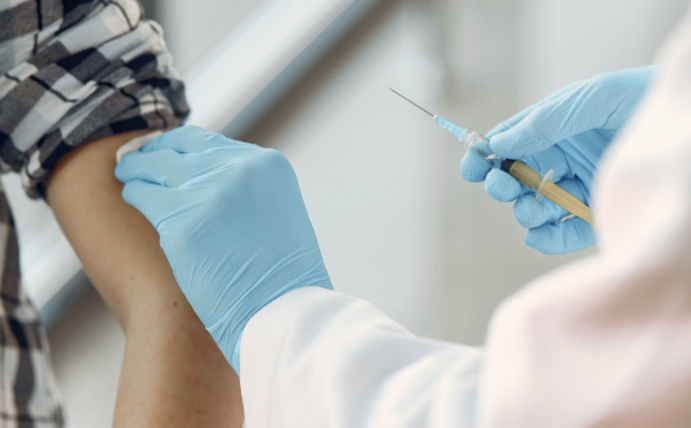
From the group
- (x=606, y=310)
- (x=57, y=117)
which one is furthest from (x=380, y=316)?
(x=57, y=117)

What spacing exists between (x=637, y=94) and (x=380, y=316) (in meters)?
0.60

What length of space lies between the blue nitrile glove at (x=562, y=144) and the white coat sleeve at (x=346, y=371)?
1.29 ft

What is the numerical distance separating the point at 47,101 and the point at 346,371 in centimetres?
62

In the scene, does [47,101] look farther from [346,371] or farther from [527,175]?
[527,175]

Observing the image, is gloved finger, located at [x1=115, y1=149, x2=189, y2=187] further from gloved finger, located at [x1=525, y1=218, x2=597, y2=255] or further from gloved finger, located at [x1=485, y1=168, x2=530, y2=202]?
gloved finger, located at [x1=525, y1=218, x2=597, y2=255]

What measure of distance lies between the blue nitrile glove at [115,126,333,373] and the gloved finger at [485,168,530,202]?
308mm

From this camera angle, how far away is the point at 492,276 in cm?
146

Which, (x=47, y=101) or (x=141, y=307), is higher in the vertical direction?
(x=47, y=101)

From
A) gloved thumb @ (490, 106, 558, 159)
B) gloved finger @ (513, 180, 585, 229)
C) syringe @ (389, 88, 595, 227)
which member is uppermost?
gloved thumb @ (490, 106, 558, 159)

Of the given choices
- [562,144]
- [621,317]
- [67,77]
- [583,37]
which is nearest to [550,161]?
[562,144]

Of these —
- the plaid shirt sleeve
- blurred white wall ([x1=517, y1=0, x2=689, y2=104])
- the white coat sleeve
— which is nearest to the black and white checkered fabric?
the plaid shirt sleeve

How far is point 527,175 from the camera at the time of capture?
79 centimetres

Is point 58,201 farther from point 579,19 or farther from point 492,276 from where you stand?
point 579,19

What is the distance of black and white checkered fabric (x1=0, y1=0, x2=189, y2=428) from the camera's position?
73 cm
